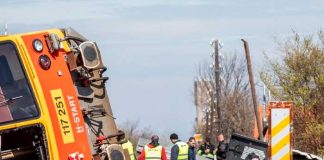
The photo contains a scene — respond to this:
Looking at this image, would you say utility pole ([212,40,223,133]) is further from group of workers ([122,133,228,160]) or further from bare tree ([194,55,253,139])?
group of workers ([122,133,228,160])

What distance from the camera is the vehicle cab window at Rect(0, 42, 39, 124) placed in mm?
10672

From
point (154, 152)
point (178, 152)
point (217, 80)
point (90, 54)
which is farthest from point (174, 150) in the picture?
point (217, 80)

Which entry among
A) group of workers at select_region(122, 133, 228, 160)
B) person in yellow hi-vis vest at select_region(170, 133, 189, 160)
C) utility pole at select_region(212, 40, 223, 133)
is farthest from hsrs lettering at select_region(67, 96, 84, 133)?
utility pole at select_region(212, 40, 223, 133)

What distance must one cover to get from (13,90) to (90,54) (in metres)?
1.19

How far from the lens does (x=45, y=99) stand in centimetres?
1086

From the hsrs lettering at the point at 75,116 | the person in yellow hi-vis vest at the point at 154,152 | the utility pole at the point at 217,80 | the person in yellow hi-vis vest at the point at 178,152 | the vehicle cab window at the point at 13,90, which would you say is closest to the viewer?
the vehicle cab window at the point at 13,90

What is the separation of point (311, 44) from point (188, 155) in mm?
10791

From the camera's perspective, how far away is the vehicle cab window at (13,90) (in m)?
10.7

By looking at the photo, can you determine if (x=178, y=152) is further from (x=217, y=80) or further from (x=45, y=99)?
(x=217, y=80)

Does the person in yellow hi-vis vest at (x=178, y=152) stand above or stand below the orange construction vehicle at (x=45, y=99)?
below

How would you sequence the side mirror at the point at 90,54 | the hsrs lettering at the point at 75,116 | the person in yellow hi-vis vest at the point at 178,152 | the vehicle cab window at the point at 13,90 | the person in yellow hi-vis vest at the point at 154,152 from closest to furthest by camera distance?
the vehicle cab window at the point at 13,90
the hsrs lettering at the point at 75,116
the side mirror at the point at 90,54
the person in yellow hi-vis vest at the point at 154,152
the person in yellow hi-vis vest at the point at 178,152

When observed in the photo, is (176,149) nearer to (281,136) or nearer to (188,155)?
(188,155)

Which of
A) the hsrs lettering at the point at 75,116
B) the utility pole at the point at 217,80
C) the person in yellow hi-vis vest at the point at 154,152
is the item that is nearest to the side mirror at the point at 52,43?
the hsrs lettering at the point at 75,116

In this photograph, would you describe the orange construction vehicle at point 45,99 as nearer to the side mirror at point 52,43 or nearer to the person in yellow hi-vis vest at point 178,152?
the side mirror at point 52,43
